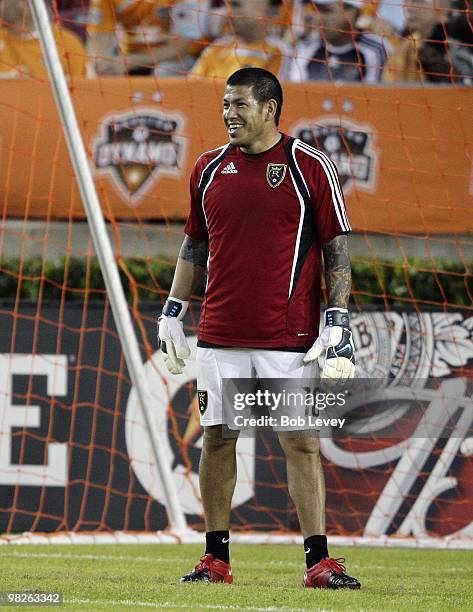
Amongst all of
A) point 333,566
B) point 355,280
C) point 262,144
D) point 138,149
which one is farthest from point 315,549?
point 138,149

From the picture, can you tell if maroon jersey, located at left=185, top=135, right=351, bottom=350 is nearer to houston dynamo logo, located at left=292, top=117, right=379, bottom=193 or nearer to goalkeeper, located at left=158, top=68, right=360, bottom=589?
goalkeeper, located at left=158, top=68, right=360, bottom=589

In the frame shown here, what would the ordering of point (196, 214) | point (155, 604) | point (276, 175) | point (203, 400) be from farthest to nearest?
point (196, 214) < point (203, 400) < point (276, 175) < point (155, 604)

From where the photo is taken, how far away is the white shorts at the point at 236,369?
483 cm

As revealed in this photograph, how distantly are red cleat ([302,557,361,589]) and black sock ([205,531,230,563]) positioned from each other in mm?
344

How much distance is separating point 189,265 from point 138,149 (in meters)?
3.38

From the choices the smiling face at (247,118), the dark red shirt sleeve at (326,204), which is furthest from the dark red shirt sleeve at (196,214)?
the dark red shirt sleeve at (326,204)

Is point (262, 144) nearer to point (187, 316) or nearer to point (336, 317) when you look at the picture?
point (336, 317)

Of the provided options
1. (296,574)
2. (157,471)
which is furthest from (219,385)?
(157,471)

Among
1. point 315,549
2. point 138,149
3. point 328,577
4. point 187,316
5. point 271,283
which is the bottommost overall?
point 328,577

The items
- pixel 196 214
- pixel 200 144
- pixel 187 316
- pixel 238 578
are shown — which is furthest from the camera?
pixel 200 144

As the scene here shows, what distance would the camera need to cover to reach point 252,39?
352 inches

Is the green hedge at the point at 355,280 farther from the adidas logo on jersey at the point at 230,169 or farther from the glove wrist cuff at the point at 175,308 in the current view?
the adidas logo on jersey at the point at 230,169

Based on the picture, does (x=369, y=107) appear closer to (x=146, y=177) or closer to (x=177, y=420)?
(x=146, y=177)

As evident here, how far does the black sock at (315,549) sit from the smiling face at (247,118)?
1.45 meters
